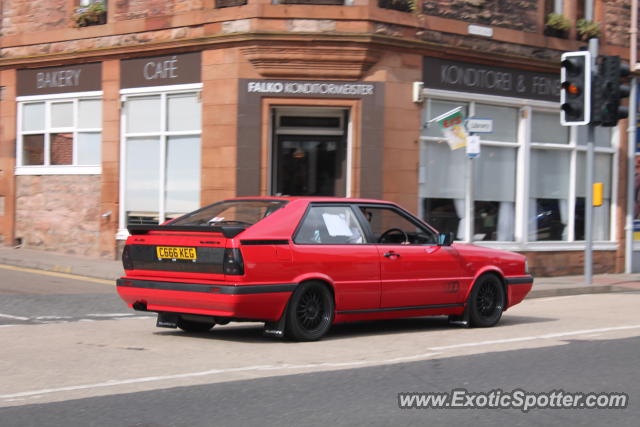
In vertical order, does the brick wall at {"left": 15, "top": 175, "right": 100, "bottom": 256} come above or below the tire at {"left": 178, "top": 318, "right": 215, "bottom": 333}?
above

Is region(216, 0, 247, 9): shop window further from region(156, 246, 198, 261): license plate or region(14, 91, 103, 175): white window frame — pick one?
region(156, 246, 198, 261): license plate

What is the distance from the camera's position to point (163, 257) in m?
8.81

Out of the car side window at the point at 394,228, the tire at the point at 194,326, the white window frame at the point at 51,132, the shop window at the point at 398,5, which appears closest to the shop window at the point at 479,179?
the shop window at the point at 398,5

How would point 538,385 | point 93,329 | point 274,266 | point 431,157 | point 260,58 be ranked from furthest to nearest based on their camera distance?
point 431,157 < point 260,58 < point 93,329 < point 274,266 < point 538,385

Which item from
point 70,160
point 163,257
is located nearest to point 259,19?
point 70,160

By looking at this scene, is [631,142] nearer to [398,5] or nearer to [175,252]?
[398,5]

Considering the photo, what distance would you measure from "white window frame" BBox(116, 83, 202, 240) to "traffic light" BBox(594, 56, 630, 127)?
755 centimetres

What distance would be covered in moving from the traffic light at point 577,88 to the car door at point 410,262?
6488 millimetres

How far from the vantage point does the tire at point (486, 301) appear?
10.3 m

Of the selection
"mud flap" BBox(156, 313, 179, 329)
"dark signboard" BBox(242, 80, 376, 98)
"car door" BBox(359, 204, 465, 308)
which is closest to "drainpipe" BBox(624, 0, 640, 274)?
"dark signboard" BBox(242, 80, 376, 98)

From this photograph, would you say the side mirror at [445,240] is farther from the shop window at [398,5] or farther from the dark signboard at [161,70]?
the dark signboard at [161,70]

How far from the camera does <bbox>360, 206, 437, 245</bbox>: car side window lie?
960 cm

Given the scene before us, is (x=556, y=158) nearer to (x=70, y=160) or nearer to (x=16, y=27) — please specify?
(x=70, y=160)

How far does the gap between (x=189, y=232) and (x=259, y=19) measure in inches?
357
